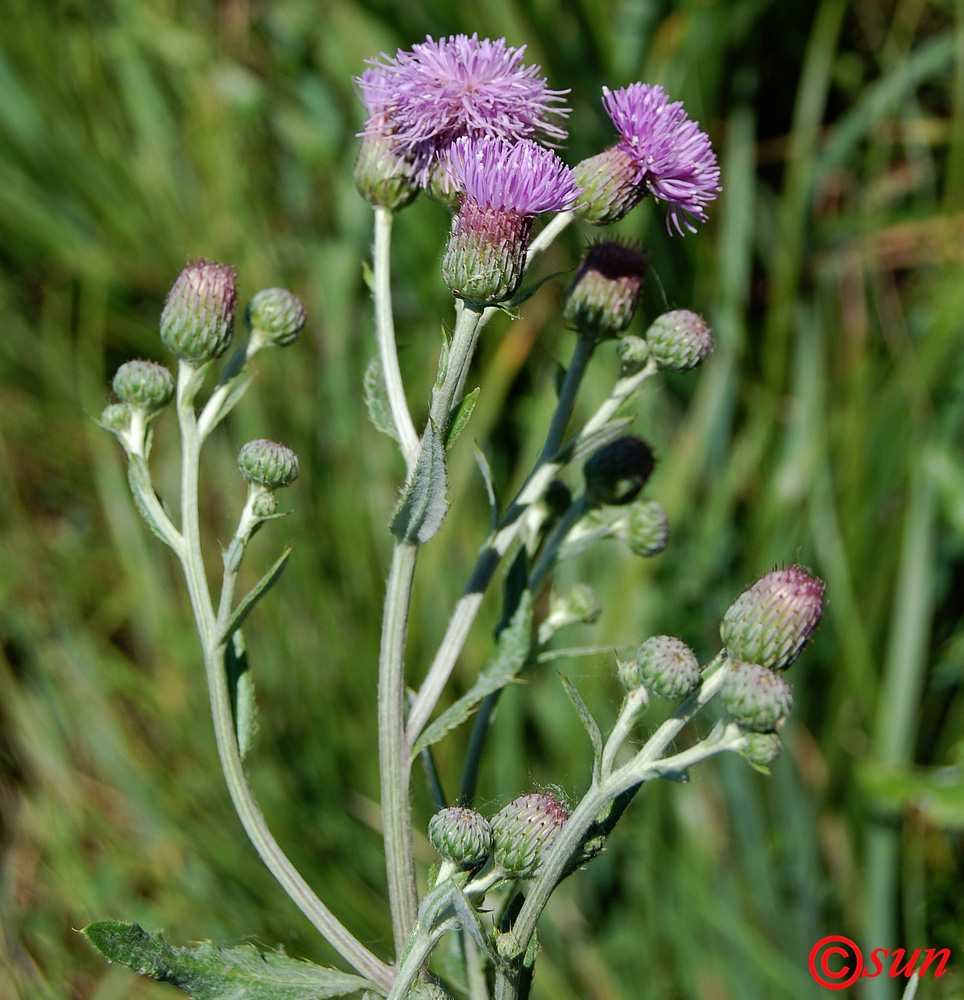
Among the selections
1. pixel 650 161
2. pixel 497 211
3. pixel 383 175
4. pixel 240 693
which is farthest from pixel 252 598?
pixel 650 161

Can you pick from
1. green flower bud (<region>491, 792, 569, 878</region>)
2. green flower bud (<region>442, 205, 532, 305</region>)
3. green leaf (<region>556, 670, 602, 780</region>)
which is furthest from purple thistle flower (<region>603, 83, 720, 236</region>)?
green flower bud (<region>491, 792, 569, 878</region>)

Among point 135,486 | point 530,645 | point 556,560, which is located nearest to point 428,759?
point 530,645

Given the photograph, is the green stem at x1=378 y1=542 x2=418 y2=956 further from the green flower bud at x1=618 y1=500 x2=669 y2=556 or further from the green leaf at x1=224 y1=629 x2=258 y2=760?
the green flower bud at x1=618 y1=500 x2=669 y2=556

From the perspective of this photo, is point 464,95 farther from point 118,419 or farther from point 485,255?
point 118,419

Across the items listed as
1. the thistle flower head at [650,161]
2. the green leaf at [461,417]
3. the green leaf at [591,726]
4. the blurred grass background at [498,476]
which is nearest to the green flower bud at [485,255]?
the green leaf at [461,417]

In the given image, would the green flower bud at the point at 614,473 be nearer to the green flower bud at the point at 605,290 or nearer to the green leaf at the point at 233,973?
the green flower bud at the point at 605,290
